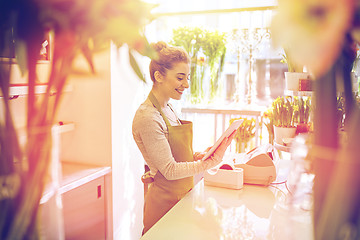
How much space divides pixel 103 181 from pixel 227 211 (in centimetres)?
133

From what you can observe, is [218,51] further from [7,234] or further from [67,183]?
[7,234]

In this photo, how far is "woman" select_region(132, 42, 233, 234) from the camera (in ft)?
5.39

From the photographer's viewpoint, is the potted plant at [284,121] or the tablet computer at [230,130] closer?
the tablet computer at [230,130]

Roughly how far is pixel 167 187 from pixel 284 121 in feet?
2.55

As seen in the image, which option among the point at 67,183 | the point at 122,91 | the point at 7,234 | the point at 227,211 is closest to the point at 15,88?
the point at 67,183

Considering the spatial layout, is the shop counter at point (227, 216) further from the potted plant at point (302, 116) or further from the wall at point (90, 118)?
the wall at point (90, 118)

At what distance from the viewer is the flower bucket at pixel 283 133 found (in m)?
1.84

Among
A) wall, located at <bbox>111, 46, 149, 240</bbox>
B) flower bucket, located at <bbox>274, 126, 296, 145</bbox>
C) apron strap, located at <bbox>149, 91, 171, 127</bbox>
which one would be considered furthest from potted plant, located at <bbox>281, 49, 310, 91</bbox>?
wall, located at <bbox>111, 46, 149, 240</bbox>

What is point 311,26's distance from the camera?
37cm

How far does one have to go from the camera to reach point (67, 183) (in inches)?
79.5

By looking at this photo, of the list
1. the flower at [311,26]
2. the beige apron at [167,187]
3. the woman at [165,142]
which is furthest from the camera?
the beige apron at [167,187]

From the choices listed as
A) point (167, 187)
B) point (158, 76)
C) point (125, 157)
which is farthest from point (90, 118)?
point (167, 187)

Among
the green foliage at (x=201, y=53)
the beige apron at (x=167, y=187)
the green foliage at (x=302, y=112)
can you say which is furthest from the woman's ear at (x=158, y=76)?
the green foliage at (x=201, y=53)

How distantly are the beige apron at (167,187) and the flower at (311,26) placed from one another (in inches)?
55.8
